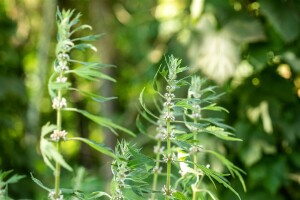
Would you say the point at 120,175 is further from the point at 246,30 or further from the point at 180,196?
the point at 246,30

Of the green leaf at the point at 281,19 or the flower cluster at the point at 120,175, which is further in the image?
the green leaf at the point at 281,19

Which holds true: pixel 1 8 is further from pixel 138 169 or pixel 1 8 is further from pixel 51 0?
pixel 138 169

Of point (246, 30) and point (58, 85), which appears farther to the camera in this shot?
point (246, 30)

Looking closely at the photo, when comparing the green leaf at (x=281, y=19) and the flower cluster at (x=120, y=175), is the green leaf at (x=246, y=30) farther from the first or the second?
the flower cluster at (x=120, y=175)

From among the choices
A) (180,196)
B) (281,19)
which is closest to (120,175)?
(180,196)

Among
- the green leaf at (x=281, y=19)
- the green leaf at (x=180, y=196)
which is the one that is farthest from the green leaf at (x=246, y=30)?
the green leaf at (x=180, y=196)

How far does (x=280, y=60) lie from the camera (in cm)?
198

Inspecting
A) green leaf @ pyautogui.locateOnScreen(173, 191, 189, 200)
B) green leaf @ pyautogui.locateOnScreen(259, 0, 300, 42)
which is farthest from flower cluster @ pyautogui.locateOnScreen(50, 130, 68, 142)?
green leaf @ pyautogui.locateOnScreen(259, 0, 300, 42)

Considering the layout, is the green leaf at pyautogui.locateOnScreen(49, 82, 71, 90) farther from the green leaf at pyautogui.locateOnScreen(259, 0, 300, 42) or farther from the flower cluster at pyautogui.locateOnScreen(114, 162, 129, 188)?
the green leaf at pyautogui.locateOnScreen(259, 0, 300, 42)

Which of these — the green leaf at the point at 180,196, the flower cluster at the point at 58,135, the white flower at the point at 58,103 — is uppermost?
the white flower at the point at 58,103

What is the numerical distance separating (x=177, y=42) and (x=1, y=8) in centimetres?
172

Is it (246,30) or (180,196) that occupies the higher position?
(246,30)

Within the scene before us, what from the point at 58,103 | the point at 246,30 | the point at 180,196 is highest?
the point at 246,30

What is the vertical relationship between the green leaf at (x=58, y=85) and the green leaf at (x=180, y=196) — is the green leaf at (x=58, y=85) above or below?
above
